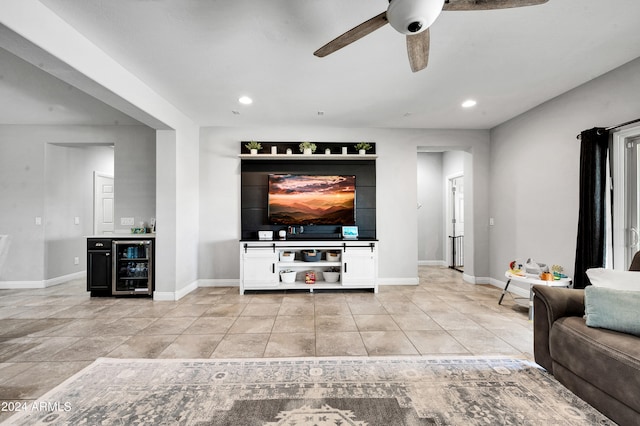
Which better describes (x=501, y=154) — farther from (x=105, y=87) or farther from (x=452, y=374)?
(x=105, y=87)

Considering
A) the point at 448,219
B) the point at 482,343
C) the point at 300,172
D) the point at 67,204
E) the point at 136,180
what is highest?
the point at 300,172

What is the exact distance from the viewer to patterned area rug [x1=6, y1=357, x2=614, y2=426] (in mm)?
1692

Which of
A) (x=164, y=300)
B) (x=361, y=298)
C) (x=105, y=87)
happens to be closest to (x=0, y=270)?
(x=164, y=300)

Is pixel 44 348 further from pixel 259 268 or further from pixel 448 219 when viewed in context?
pixel 448 219

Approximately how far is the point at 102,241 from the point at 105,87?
100 inches

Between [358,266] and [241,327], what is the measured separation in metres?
2.06

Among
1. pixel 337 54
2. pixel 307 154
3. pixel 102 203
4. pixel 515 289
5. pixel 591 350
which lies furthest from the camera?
pixel 102 203

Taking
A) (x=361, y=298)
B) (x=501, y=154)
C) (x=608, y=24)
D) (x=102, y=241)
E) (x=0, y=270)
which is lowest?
(x=361, y=298)

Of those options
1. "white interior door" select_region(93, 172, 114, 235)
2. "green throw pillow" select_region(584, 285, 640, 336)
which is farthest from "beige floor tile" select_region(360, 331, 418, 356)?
"white interior door" select_region(93, 172, 114, 235)

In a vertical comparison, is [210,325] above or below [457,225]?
below

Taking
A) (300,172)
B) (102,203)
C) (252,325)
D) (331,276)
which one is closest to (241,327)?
(252,325)

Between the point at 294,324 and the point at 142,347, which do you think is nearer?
the point at 142,347

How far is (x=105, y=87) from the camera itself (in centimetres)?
273

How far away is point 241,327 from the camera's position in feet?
10.3
